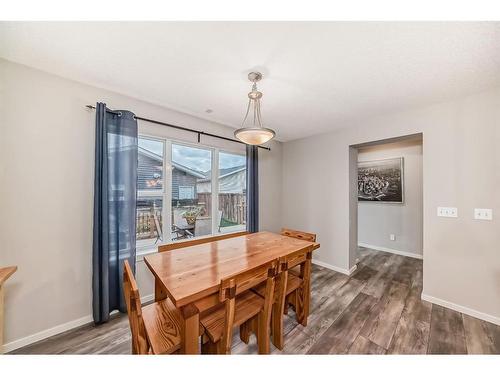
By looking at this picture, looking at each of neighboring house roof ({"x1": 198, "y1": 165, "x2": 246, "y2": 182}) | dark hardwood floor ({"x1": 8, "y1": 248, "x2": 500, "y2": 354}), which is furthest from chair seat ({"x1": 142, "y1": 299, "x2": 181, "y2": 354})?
neighboring house roof ({"x1": 198, "y1": 165, "x2": 246, "y2": 182})

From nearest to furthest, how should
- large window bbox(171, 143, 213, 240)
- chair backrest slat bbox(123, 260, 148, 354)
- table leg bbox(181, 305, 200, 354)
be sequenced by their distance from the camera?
chair backrest slat bbox(123, 260, 148, 354)
table leg bbox(181, 305, 200, 354)
large window bbox(171, 143, 213, 240)

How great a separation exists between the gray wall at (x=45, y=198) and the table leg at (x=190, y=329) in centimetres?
149

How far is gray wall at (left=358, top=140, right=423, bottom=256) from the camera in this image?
3.64 metres

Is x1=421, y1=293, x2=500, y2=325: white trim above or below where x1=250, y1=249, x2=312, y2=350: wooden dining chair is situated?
below

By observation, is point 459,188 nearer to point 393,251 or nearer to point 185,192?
point 393,251

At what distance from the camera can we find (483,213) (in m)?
1.98

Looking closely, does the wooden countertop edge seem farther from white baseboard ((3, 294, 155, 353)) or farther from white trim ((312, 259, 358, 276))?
white trim ((312, 259, 358, 276))

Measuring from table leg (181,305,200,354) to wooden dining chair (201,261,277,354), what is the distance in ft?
0.50

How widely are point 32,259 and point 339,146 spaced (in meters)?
3.92

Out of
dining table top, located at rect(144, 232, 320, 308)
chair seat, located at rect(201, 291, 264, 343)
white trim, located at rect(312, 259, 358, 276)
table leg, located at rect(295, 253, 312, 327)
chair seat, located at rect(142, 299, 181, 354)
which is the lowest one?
white trim, located at rect(312, 259, 358, 276)

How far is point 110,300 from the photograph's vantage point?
1.94m
